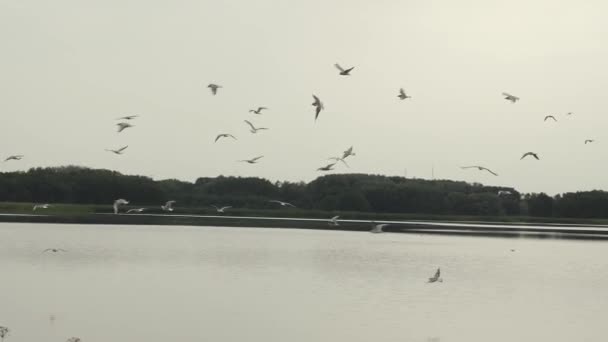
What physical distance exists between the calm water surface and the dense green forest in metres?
40.3

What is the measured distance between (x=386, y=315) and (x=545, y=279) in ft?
43.2

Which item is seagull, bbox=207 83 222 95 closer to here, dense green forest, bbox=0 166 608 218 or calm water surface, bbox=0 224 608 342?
calm water surface, bbox=0 224 608 342

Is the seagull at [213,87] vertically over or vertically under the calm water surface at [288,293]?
over

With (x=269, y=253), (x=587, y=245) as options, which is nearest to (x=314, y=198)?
(x=587, y=245)

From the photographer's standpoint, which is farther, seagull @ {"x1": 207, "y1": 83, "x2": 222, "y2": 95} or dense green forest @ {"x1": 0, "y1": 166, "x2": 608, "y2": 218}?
dense green forest @ {"x1": 0, "y1": 166, "x2": 608, "y2": 218}

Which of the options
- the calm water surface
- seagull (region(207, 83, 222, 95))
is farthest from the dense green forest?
seagull (region(207, 83, 222, 95))

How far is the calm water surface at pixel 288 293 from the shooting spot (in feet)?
66.6

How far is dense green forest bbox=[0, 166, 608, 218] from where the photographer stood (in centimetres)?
8612

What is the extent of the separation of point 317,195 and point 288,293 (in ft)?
236

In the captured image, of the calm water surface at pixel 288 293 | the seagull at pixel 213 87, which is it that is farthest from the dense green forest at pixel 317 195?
the seagull at pixel 213 87

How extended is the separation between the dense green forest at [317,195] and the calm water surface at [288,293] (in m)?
40.3

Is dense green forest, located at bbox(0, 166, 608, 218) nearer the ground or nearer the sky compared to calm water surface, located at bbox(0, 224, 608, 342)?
nearer the sky

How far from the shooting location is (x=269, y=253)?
41094mm

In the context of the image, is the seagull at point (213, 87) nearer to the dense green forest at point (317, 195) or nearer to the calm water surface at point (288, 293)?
the calm water surface at point (288, 293)
